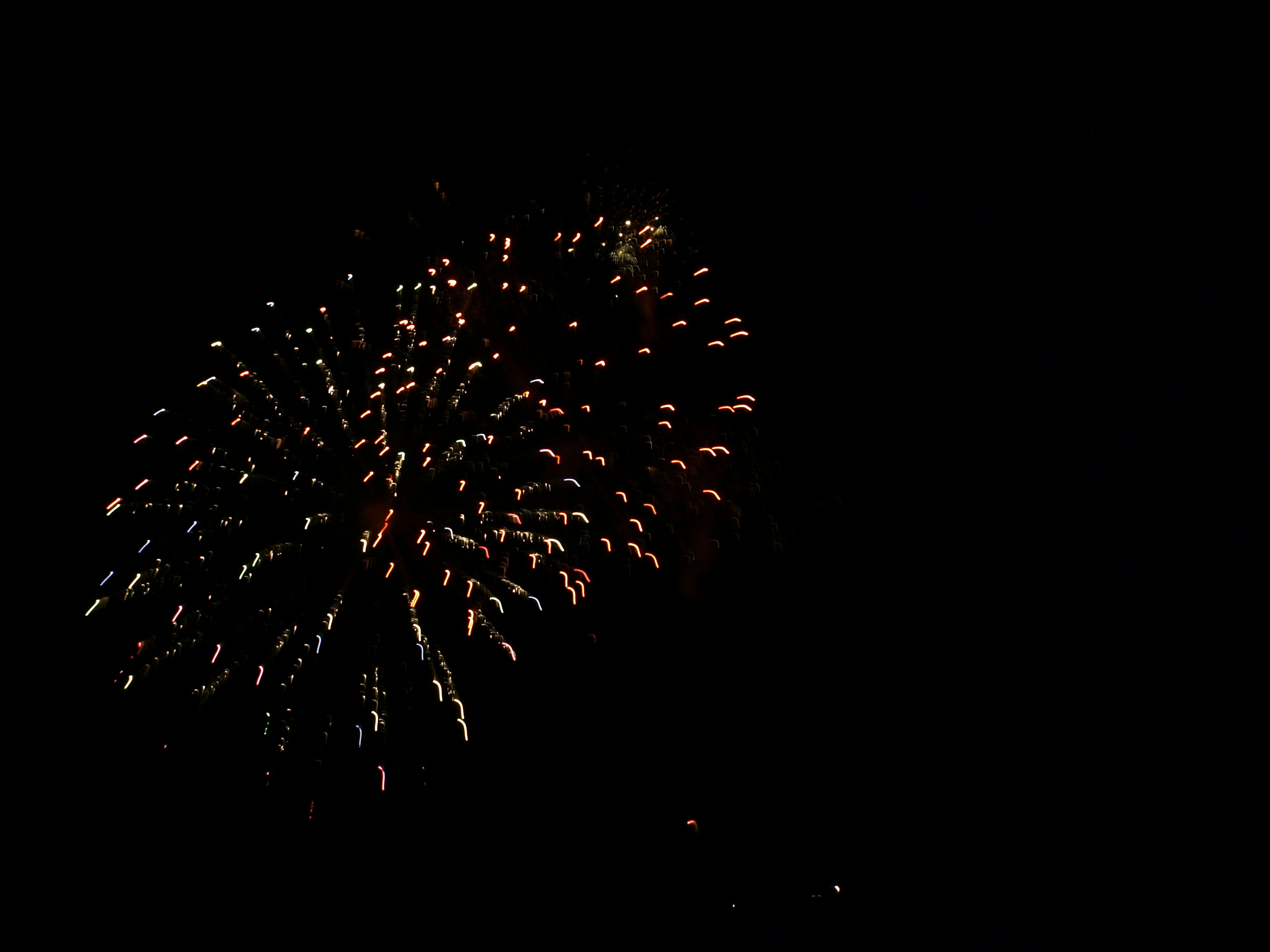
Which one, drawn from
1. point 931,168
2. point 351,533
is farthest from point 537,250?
point 931,168

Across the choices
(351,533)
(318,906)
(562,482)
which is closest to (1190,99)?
(562,482)

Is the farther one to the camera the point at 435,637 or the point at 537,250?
the point at 537,250

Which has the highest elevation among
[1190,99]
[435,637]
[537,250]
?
[537,250]

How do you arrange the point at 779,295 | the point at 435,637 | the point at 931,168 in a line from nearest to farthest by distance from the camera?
the point at 435,637 < the point at 931,168 < the point at 779,295

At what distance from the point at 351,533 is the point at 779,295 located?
247 cm

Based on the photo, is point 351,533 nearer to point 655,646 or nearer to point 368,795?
point 368,795

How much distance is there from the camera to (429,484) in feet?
10.7

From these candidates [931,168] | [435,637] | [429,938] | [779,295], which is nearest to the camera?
[429,938]

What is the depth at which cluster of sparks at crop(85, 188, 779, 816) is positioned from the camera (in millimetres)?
2863

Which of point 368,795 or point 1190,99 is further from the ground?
point 1190,99

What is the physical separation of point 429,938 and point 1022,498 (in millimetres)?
2776

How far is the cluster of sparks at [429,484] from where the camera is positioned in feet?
9.39

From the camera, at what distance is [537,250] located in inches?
141

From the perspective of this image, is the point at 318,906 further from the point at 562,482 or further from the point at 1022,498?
the point at 1022,498
